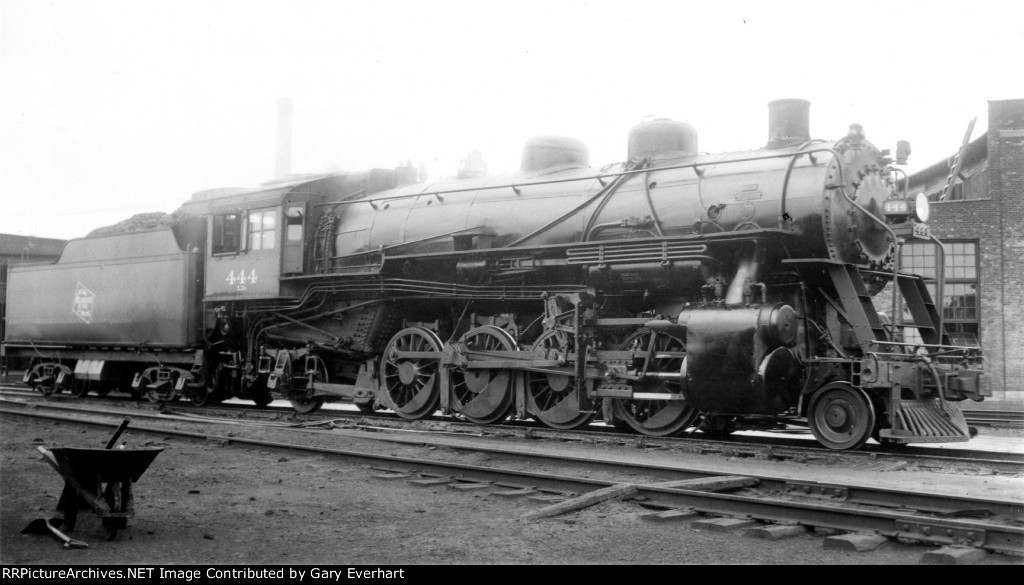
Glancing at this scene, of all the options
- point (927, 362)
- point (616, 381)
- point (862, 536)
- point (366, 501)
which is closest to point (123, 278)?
point (616, 381)

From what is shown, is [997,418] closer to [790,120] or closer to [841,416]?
[841,416]

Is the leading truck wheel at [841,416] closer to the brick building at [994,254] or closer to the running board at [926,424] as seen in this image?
the running board at [926,424]

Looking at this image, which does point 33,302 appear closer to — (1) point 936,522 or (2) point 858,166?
(2) point 858,166

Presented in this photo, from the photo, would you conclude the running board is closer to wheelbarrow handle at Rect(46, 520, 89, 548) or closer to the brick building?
wheelbarrow handle at Rect(46, 520, 89, 548)

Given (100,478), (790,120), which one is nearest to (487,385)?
(790,120)

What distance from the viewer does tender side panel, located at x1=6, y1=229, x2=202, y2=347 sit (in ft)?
48.7

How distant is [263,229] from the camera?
44.6 ft

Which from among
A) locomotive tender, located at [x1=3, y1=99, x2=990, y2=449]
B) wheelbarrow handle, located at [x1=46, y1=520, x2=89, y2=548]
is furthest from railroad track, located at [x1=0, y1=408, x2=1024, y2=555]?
wheelbarrow handle, located at [x1=46, y1=520, x2=89, y2=548]

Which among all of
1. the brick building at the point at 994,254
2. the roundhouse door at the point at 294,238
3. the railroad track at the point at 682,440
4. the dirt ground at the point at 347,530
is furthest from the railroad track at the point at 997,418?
the roundhouse door at the point at 294,238

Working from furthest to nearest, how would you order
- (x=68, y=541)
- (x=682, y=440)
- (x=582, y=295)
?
(x=582, y=295), (x=682, y=440), (x=68, y=541)

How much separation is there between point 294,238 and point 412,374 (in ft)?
9.98

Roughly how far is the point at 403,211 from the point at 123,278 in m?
6.54

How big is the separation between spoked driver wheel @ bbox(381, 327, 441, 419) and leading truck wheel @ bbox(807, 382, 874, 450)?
192 inches

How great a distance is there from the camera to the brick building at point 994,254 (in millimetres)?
21031
